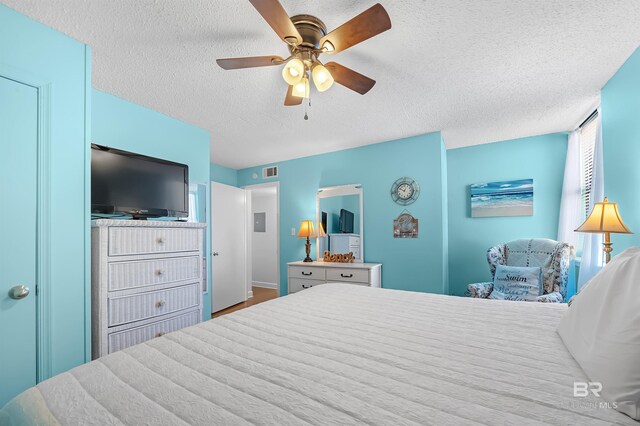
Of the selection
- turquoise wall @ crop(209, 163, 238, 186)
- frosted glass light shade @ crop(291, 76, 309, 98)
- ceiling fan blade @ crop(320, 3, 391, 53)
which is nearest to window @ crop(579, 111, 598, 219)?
ceiling fan blade @ crop(320, 3, 391, 53)

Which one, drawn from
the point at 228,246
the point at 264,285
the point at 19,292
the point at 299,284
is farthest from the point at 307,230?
the point at 19,292

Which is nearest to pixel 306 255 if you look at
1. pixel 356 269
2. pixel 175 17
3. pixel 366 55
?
pixel 356 269

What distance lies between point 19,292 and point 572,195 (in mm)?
4889

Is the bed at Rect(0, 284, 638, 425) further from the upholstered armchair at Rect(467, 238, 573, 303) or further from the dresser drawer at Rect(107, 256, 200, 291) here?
the upholstered armchair at Rect(467, 238, 573, 303)

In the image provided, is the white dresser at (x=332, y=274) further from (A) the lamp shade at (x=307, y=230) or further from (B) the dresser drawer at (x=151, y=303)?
(B) the dresser drawer at (x=151, y=303)

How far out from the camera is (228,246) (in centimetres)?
455

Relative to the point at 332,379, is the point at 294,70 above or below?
above

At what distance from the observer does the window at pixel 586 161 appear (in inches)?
120

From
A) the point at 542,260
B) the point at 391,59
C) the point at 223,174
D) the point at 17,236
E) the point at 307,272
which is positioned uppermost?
the point at 391,59

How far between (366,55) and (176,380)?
2.04 meters

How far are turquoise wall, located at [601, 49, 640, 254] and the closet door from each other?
3687mm

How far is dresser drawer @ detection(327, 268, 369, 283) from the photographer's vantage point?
350cm

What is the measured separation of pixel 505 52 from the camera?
1.91 meters

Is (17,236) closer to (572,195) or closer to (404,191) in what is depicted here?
(404,191)
